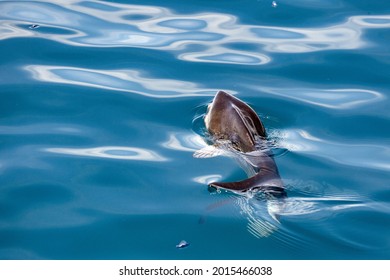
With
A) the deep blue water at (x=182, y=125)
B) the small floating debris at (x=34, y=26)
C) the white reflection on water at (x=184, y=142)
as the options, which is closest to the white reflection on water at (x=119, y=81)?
the deep blue water at (x=182, y=125)

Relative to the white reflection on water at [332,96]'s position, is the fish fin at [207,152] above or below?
below

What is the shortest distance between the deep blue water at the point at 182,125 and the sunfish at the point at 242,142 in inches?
4.3

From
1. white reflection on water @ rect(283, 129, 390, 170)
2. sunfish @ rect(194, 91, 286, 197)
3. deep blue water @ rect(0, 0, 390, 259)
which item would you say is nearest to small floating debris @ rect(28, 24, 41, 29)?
deep blue water @ rect(0, 0, 390, 259)

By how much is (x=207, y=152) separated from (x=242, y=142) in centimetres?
33

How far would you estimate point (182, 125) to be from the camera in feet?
22.5

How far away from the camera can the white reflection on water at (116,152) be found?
628 cm

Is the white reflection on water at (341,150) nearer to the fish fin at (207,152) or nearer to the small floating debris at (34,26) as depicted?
the fish fin at (207,152)

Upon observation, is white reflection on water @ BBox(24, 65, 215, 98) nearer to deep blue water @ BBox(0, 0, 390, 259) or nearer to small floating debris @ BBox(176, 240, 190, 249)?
deep blue water @ BBox(0, 0, 390, 259)

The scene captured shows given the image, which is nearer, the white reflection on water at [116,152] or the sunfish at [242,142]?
the sunfish at [242,142]

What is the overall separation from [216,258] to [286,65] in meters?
3.68

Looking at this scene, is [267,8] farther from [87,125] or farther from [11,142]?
[11,142]

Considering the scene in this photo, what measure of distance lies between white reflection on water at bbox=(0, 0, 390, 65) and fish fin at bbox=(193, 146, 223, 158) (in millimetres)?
2229

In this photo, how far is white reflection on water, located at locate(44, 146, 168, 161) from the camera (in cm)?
628
